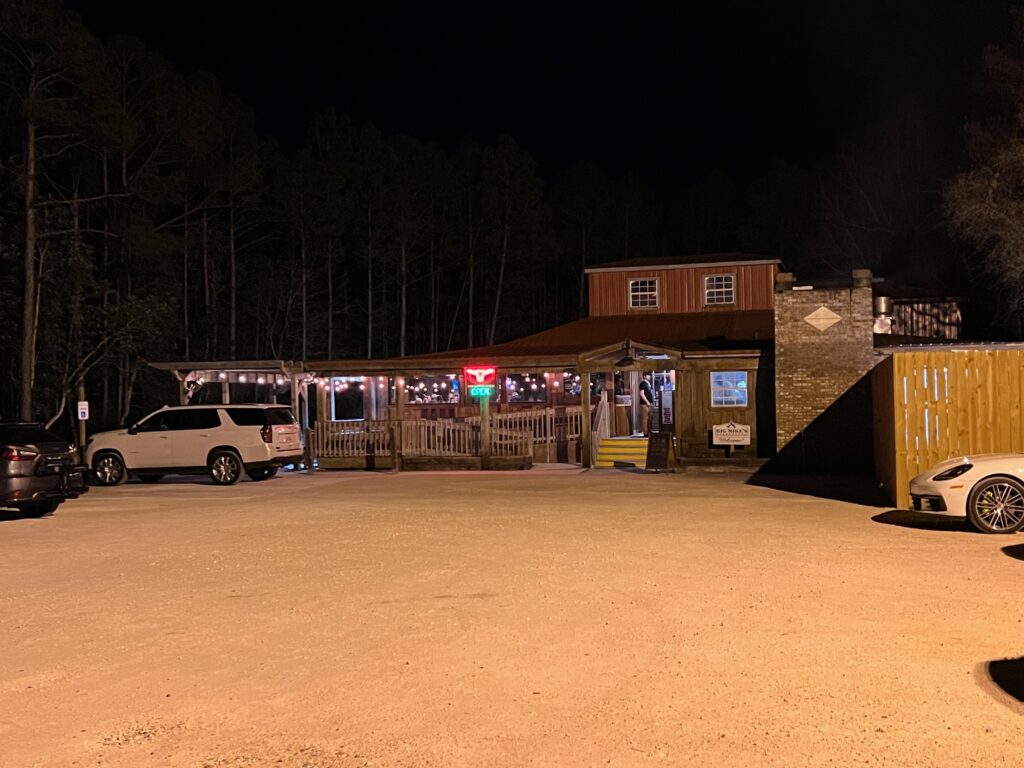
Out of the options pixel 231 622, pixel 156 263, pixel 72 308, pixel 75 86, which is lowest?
pixel 231 622

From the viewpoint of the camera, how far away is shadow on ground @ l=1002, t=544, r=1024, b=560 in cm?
962

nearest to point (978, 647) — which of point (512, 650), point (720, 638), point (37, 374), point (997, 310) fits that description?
point (720, 638)

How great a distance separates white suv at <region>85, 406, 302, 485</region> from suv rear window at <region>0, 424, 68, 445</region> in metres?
5.71

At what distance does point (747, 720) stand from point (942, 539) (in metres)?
7.00

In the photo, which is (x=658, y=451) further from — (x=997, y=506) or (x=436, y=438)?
(x=997, y=506)

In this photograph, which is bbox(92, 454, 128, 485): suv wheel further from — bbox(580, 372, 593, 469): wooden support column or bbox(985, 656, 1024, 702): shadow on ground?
bbox(985, 656, 1024, 702): shadow on ground

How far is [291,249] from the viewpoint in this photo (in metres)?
46.9

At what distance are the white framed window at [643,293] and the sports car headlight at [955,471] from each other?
1948cm

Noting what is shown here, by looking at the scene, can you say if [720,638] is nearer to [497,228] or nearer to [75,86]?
[75,86]

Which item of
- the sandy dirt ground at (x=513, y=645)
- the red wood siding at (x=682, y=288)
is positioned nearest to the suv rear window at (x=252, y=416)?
the sandy dirt ground at (x=513, y=645)

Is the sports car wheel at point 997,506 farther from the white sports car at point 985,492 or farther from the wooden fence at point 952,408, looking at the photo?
the wooden fence at point 952,408

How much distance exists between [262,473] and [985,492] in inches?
592

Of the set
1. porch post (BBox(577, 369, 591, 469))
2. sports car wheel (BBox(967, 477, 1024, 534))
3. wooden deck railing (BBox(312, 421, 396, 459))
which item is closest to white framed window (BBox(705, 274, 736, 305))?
porch post (BBox(577, 369, 591, 469))

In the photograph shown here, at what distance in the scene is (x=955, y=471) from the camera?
1152cm
